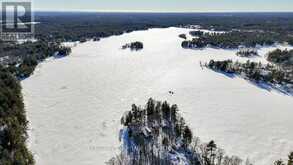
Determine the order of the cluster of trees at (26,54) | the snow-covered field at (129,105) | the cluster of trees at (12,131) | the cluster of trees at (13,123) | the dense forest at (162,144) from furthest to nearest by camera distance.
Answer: the cluster of trees at (26,54) → the snow-covered field at (129,105) → the dense forest at (162,144) → the cluster of trees at (13,123) → the cluster of trees at (12,131)

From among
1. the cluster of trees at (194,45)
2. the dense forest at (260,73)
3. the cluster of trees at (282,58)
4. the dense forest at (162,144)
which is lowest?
the dense forest at (162,144)

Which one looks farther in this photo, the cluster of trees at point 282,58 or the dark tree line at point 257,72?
the cluster of trees at point 282,58

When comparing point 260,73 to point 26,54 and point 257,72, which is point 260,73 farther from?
point 26,54

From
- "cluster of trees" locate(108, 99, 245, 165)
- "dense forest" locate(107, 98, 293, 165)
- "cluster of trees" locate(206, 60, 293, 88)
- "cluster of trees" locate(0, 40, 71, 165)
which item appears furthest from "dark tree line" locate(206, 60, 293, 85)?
"cluster of trees" locate(0, 40, 71, 165)

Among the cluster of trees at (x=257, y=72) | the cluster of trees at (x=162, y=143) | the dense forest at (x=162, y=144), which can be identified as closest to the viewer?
the dense forest at (x=162, y=144)

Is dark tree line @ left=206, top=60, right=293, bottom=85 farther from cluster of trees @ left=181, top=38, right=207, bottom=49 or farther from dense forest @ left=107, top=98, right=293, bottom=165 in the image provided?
dense forest @ left=107, top=98, right=293, bottom=165

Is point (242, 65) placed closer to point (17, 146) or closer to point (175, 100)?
point (175, 100)

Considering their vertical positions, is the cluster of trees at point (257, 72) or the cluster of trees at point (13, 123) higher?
the cluster of trees at point (257, 72)

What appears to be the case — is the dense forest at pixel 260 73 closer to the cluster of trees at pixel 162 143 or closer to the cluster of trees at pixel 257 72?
the cluster of trees at pixel 257 72

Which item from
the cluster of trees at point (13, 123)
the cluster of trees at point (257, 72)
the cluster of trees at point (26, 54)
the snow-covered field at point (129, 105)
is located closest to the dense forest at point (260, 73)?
the cluster of trees at point (257, 72)
